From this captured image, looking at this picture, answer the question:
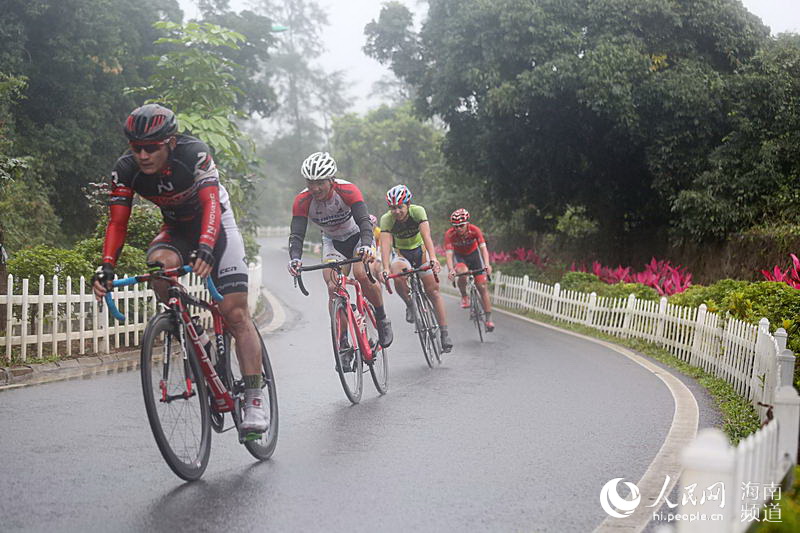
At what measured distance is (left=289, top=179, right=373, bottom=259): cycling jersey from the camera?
791cm

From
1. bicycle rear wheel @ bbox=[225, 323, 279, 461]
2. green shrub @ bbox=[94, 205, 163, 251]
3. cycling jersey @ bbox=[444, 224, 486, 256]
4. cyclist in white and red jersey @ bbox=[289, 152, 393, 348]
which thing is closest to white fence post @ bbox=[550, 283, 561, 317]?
cycling jersey @ bbox=[444, 224, 486, 256]

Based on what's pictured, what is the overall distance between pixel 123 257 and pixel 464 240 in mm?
5412

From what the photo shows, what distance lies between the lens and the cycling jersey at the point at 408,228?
36.2 ft

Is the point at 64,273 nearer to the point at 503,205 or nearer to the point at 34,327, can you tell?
the point at 34,327

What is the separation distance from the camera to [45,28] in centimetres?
2341

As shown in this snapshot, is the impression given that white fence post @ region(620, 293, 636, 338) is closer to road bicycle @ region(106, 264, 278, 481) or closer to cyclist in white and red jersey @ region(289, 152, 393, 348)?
cyclist in white and red jersey @ region(289, 152, 393, 348)

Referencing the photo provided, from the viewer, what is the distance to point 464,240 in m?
14.6

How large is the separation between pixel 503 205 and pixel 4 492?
79.9 ft

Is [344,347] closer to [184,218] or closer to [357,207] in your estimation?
[357,207]

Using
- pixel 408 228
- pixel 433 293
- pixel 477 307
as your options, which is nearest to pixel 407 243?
pixel 408 228

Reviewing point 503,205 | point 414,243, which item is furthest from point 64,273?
point 503,205

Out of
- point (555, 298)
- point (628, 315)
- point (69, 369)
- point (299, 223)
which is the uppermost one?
point (299, 223)

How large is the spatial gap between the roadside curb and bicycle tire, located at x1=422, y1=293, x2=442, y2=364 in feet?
12.1

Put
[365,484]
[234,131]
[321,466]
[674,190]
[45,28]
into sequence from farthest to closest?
[45,28], [674,190], [234,131], [321,466], [365,484]
